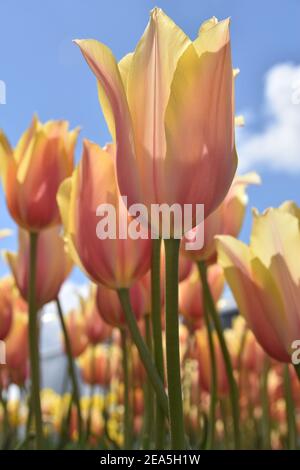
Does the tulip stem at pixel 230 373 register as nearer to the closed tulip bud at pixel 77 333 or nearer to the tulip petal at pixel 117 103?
the tulip petal at pixel 117 103

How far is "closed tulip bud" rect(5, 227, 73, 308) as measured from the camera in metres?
0.81

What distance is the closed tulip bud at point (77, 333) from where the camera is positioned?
140 cm

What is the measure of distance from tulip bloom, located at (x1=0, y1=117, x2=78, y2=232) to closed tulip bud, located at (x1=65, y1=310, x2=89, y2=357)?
0.62 meters

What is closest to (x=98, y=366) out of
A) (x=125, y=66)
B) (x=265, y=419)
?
(x=265, y=419)

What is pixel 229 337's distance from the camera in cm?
138

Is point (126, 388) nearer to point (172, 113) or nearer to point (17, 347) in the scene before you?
point (17, 347)

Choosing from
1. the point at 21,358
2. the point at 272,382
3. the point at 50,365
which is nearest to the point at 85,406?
the point at 272,382

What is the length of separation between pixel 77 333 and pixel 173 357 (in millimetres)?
1123

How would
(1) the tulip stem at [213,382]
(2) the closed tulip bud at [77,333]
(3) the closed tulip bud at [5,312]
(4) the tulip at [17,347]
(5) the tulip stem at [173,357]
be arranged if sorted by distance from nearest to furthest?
(5) the tulip stem at [173,357] → (1) the tulip stem at [213,382] → (3) the closed tulip bud at [5,312] → (4) the tulip at [17,347] → (2) the closed tulip bud at [77,333]

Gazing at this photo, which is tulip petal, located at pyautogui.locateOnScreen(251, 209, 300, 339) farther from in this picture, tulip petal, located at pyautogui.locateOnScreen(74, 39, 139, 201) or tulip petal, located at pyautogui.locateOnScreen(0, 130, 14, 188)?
tulip petal, located at pyautogui.locateOnScreen(0, 130, 14, 188)

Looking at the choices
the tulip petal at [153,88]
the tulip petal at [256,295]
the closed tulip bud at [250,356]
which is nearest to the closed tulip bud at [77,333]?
the closed tulip bud at [250,356]

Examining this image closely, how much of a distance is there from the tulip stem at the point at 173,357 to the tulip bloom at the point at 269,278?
0.17m
